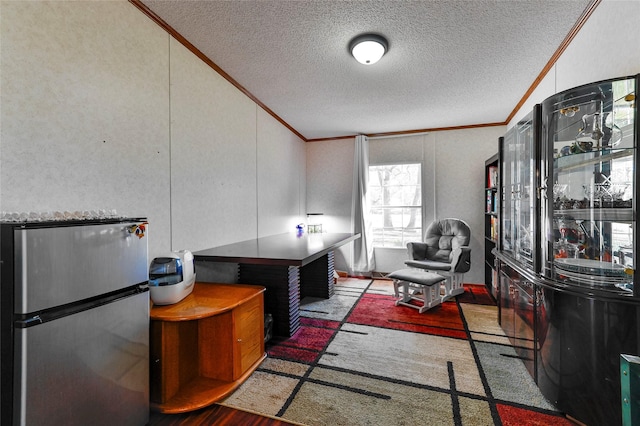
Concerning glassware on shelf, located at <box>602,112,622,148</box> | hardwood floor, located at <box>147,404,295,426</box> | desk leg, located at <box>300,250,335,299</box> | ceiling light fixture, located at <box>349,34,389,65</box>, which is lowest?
hardwood floor, located at <box>147,404,295,426</box>

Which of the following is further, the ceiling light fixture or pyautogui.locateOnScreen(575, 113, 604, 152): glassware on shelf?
the ceiling light fixture

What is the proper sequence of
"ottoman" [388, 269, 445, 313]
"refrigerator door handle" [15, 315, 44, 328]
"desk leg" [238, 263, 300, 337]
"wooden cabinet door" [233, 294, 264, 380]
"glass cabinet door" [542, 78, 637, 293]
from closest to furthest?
"refrigerator door handle" [15, 315, 44, 328] → "glass cabinet door" [542, 78, 637, 293] → "wooden cabinet door" [233, 294, 264, 380] → "desk leg" [238, 263, 300, 337] → "ottoman" [388, 269, 445, 313]

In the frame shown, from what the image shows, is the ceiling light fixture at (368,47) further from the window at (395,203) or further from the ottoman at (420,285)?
the window at (395,203)

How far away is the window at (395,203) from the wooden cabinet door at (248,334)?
339cm

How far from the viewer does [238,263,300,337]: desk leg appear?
2.76 m

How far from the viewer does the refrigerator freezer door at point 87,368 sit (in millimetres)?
1083

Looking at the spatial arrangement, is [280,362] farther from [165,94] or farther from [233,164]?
[165,94]

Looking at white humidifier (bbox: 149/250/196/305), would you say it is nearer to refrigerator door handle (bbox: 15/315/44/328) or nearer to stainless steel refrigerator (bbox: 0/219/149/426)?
stainless steel refrigerator (bbox: 0/219/149/426)

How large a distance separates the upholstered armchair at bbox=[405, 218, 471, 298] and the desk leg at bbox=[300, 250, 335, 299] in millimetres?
1189

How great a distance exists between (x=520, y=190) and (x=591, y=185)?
66cm

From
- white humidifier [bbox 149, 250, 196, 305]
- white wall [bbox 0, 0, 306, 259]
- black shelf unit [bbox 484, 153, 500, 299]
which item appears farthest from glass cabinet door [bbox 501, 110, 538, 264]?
white wall [bbox 0, 0, 306, 259]

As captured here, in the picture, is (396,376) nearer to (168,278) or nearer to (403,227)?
(168,278)

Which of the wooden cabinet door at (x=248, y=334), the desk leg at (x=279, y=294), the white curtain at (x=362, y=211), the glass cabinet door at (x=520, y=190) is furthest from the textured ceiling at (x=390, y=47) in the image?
the wooden cabinet door at (x=248, y=334)

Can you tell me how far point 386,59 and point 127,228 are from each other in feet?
8.25
